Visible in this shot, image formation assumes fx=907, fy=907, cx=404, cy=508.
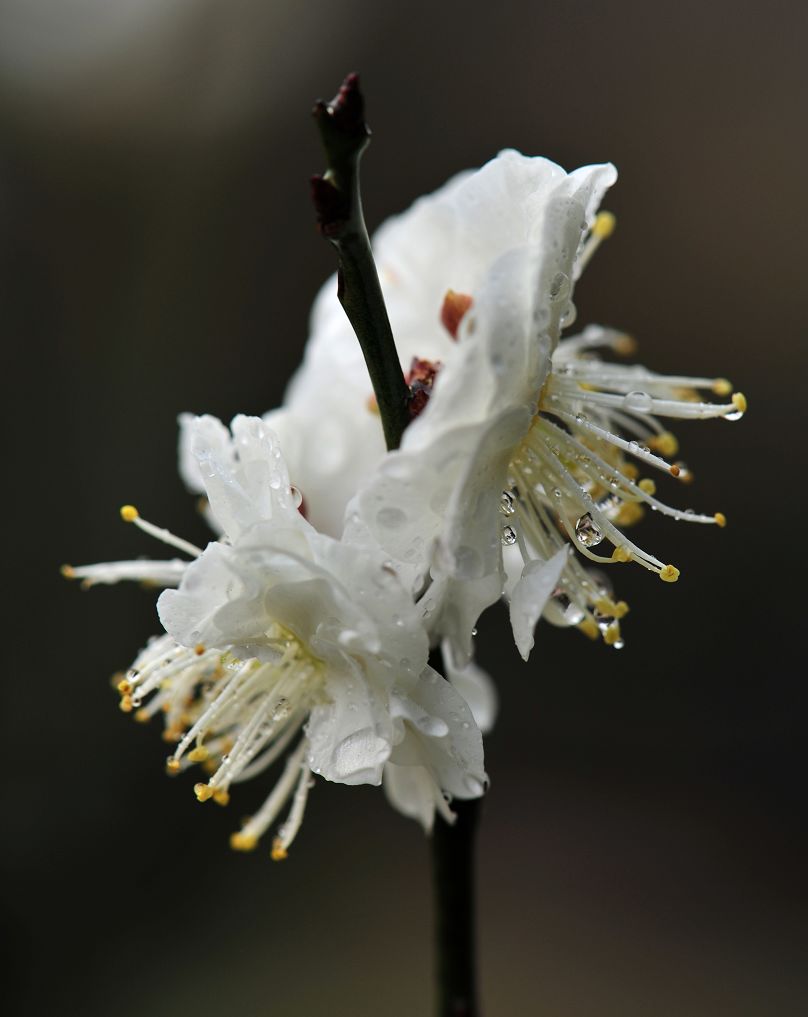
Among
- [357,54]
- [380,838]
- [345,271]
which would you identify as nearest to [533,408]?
[345,271]

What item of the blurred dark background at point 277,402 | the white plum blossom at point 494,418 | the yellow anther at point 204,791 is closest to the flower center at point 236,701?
the yellow anther at point 204,791

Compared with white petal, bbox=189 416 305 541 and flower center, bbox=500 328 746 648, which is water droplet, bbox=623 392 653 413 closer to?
flower center, bbox=500 328 746 648

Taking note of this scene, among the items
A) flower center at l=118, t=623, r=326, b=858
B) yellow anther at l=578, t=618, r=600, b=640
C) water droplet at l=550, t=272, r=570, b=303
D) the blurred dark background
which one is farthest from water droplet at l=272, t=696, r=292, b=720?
the blurred dark background

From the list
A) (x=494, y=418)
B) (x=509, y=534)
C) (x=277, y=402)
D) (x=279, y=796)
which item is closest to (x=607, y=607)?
(x=509, y=534)

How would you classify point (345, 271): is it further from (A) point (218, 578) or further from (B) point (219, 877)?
(B) point (219, 877)

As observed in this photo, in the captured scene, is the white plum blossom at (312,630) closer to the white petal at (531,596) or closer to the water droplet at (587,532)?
the white petal at (531,596)

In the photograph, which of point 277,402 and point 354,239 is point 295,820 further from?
point 277,402
